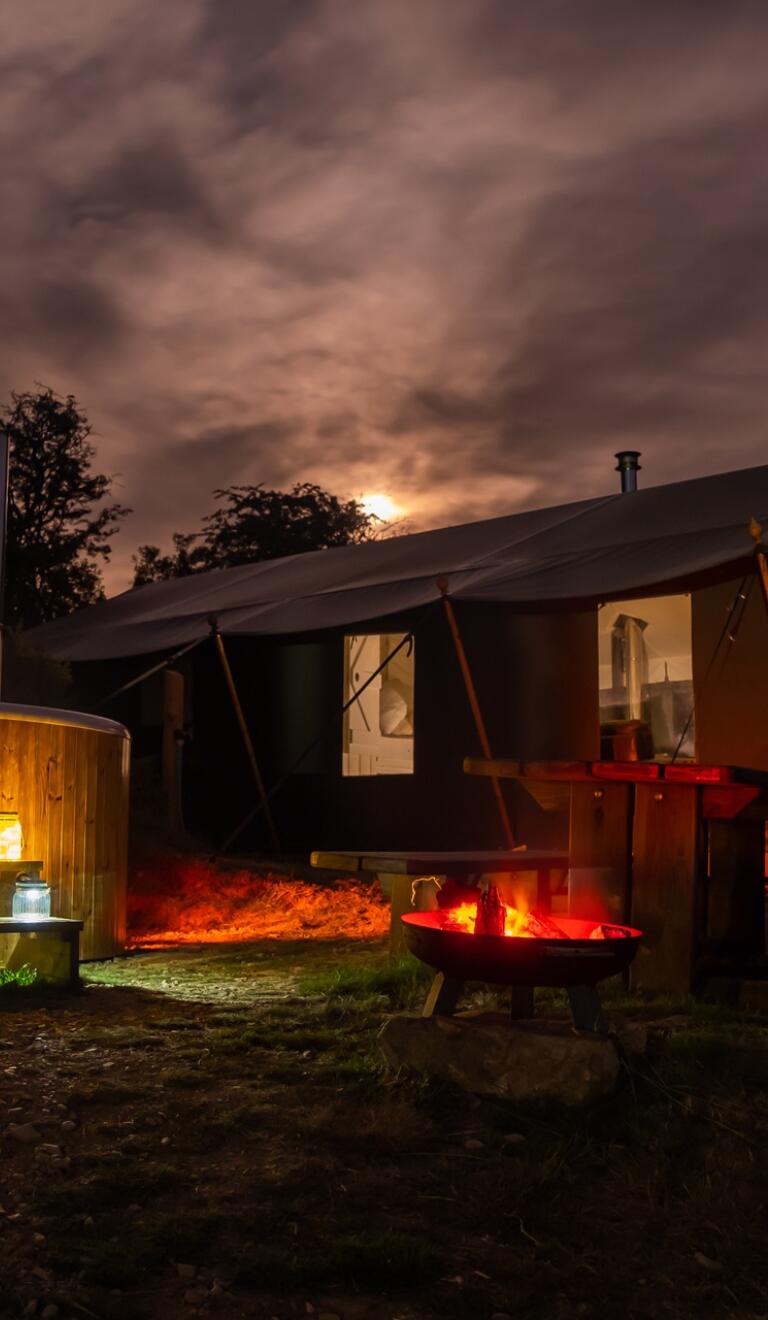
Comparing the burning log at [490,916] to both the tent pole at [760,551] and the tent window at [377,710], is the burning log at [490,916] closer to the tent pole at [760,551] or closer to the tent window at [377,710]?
the tent pole at [760,551]

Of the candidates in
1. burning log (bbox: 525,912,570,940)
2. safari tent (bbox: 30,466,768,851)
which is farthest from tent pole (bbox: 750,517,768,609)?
burning log (bbox: 525,912,570,940)

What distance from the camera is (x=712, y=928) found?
4891 millimetres

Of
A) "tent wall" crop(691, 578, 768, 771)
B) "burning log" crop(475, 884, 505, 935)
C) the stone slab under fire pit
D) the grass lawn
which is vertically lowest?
the grass lawn

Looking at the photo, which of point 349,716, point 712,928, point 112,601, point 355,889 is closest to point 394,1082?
point 712,928

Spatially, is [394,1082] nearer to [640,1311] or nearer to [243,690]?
[640,1311]

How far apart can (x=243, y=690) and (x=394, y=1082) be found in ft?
28.1

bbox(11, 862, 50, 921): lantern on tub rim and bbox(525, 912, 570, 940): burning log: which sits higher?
bbox(525, 912, 570, 940): burning log

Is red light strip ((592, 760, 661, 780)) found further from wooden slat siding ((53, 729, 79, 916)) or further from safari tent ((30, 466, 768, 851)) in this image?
safari tent ((30, 466, 768, 851))

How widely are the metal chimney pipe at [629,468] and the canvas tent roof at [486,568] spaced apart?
1.67m

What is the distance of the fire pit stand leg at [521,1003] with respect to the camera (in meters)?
3.80

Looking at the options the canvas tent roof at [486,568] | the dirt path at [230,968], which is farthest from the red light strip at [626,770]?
the canvas tent roof at [486,568]

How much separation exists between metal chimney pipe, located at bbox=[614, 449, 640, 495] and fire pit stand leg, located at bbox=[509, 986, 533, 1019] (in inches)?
369

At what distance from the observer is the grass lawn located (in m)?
2.36

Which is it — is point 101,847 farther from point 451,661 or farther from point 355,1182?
point 451,661
